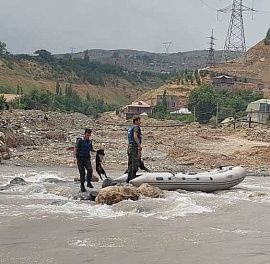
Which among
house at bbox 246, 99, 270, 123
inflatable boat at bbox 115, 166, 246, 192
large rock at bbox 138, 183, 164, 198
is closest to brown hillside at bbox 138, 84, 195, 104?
house at bbox 246, 99, 270, 123

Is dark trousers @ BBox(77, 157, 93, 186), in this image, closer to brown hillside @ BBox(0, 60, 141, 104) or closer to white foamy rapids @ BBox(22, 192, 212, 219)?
white foamy rapids @ BBox(22, 192, 212, 219)

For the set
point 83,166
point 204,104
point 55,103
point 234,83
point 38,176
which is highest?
point 234,83

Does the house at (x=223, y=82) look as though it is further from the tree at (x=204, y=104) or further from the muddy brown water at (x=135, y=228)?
the muddy brown water at (x=135, y=228)

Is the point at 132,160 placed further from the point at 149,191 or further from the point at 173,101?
the point at 173,101

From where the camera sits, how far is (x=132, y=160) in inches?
620

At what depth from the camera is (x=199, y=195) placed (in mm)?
16078

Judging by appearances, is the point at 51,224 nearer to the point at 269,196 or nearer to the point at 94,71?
the point at 269,196

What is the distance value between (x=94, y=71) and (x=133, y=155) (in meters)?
148

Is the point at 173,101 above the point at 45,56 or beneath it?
beneath

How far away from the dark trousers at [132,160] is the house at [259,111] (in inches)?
1942

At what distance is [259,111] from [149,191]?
54741 mm

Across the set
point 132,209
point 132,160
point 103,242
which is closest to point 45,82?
point 132,160

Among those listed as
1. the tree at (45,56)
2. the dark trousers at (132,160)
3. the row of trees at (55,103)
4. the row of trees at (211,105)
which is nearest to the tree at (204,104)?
the row of trees at (211,105)

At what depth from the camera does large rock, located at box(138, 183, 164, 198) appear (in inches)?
580
